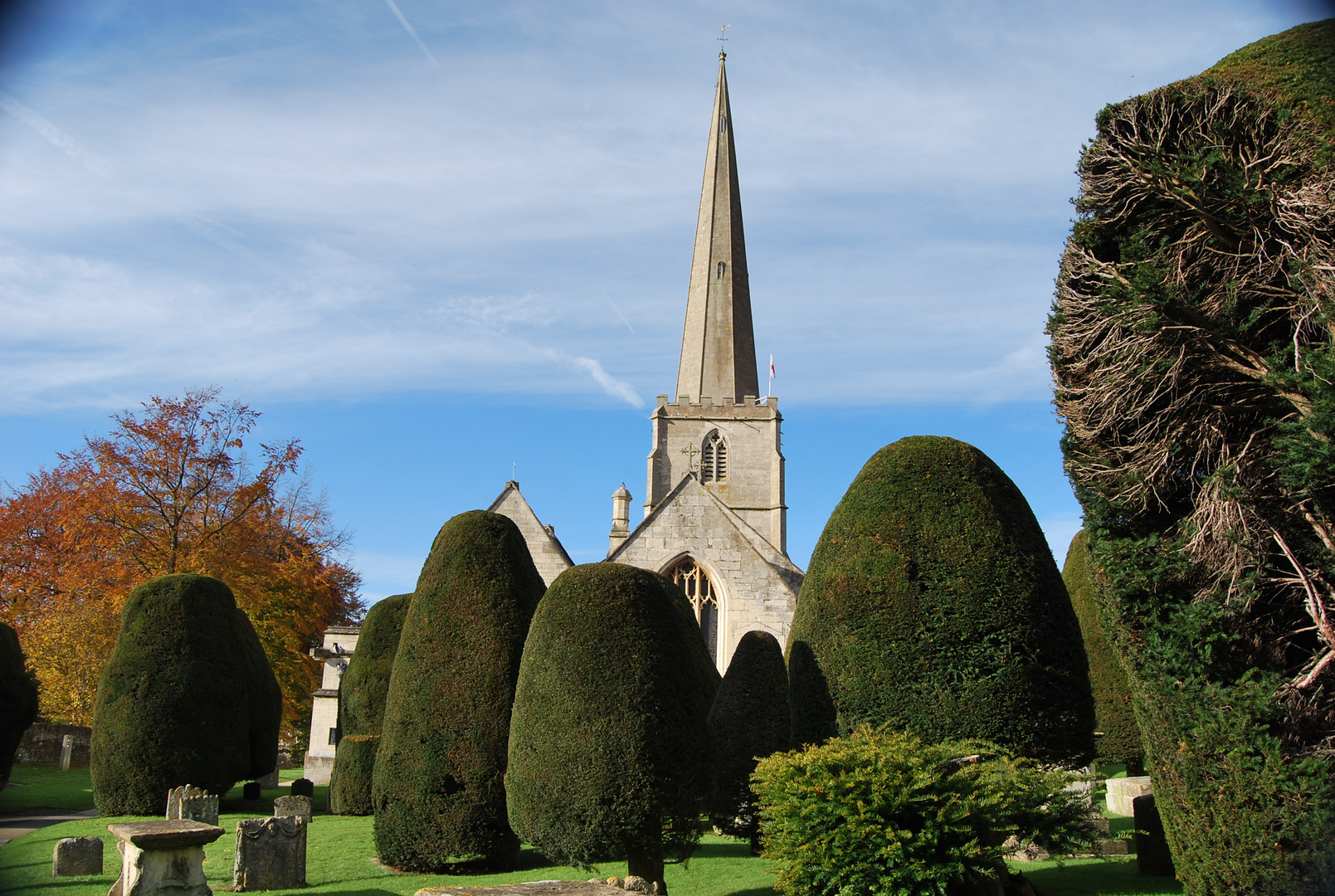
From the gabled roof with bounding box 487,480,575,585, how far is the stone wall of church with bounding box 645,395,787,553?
11.1 meters

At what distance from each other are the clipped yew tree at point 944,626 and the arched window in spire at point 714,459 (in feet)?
103

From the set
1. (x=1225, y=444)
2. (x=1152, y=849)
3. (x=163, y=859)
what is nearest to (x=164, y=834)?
(x=163, y=859)

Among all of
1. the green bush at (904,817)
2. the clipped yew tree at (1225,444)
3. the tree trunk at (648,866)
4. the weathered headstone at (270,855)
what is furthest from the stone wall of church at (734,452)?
the clipped yew tree at (1225,444)

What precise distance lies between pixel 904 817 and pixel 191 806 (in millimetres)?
11099

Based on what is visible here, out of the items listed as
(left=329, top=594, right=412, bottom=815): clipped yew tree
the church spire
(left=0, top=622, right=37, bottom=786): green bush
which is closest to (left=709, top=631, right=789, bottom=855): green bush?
(left=329, top=594, right=412, bottom=815): clipped yew tree

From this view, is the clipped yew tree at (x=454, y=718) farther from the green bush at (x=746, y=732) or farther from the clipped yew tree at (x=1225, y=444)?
the clipped yew tree at (x=1225, y=444)

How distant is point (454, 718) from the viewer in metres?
11.6

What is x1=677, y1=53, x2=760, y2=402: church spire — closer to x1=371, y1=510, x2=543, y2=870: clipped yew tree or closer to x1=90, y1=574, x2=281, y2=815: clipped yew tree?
x1=90, y1=574, x2=281, y2=815: clipped yew tree

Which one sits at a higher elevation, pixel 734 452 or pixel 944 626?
pixel 734 452

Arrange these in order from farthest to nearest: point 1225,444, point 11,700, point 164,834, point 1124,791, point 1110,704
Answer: point 11,700, point 1110,704, point 1124,791, point 164,834, point 1225,444

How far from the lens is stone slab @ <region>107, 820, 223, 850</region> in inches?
372

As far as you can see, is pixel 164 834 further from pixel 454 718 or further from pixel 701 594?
pixel 701 594

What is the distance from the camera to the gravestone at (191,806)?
1400 centimetres

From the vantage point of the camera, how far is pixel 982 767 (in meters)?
8.27
